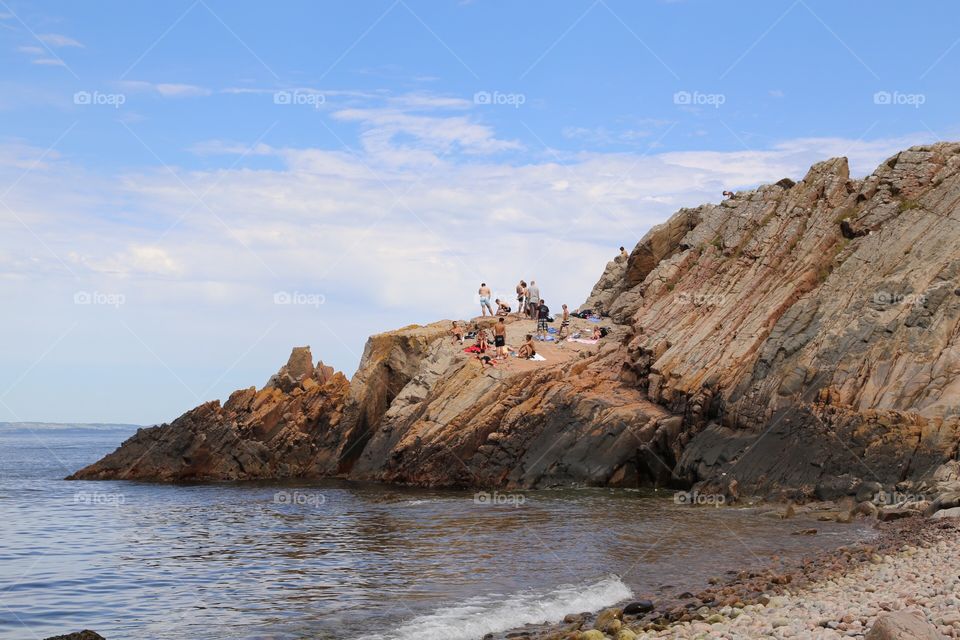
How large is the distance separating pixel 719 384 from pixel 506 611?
2289cm

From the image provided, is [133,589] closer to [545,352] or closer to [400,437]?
[400,437]

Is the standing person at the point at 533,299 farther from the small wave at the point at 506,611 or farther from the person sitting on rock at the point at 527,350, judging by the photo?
the small wave at the point at 506,611

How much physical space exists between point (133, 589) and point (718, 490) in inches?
846

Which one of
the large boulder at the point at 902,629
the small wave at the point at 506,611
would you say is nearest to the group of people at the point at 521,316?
the small wave at the point at 506,611

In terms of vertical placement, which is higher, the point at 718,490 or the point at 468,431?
the point at 468,431

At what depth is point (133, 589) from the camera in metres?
22.8

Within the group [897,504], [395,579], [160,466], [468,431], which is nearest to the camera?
[395,579]

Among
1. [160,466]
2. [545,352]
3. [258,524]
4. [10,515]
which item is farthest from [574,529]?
[160,466]

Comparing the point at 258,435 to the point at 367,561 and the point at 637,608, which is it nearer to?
the point at 367,561

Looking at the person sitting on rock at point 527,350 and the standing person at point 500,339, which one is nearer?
the person sitting on rock at point 527,350

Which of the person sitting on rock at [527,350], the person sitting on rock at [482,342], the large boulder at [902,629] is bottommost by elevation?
the large boulder at [902,629]

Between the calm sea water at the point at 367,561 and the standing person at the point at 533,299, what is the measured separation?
56.7ft

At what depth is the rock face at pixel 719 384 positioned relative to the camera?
3309cm

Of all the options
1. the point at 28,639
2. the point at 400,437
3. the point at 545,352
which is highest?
the point at 545,352
